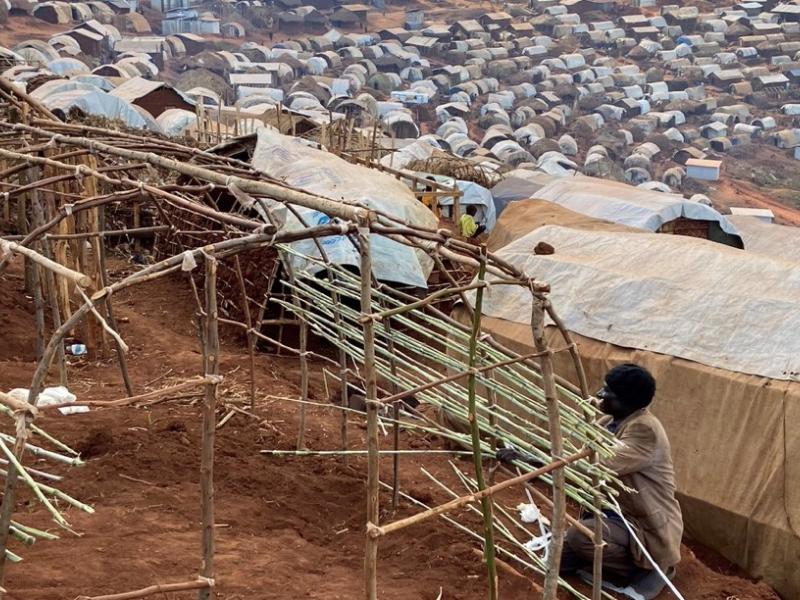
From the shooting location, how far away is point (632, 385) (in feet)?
15.1

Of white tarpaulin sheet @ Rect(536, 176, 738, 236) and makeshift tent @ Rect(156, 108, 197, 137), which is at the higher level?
white tarpaulin sheet @ Rect(536, 176, 738, 236)

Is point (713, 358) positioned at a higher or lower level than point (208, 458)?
lower

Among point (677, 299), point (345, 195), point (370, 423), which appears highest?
A: point (370, 423)

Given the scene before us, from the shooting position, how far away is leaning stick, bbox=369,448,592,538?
305 cm

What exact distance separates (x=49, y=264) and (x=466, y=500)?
60.8 inches

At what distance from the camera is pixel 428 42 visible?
49.8 meters

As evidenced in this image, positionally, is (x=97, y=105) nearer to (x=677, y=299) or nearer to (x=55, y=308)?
(x=55, y=308)

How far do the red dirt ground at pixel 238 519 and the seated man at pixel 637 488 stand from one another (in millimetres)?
504

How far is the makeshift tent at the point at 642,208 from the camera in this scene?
1458 cm

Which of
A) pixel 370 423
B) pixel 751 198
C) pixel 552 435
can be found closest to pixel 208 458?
pixel 370 423

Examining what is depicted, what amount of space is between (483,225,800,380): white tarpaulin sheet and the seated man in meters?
1.76

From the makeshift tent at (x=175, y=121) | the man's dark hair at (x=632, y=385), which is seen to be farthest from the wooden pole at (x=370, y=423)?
the makeshift tent at (x=175, y=121)

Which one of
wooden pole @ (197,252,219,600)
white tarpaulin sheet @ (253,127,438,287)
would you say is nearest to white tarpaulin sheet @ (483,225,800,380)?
white tarpaulin sheet @ (253,127,438,287)

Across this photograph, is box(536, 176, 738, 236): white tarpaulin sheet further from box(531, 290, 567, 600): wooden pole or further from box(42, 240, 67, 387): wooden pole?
box(531, 290, 567, 600): wooden pole
